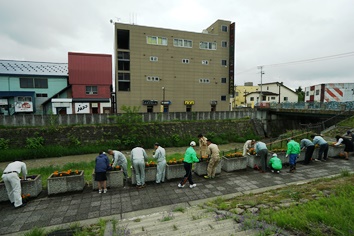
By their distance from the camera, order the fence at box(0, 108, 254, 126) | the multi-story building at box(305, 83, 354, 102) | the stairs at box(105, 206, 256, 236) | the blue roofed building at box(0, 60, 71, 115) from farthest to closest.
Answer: the blue roofed building at box(0, 60, 71, 115), the multi-story building at box(305, 83, 354, 102), the fence at box(0, 108, 254, 126), the stairs at box(105, 206, 256, 236)

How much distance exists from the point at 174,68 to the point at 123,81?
1001 centimetres

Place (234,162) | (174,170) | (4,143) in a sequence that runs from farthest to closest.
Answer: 1. (4,143)
2. (234,162)
3. (174,170)

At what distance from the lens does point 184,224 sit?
4.50m

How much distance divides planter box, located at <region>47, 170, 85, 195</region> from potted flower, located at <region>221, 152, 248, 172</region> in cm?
660

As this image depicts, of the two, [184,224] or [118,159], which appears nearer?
[184,224]

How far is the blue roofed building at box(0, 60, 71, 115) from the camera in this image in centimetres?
2652

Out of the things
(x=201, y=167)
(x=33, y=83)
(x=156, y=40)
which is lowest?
(x=201, y=167)

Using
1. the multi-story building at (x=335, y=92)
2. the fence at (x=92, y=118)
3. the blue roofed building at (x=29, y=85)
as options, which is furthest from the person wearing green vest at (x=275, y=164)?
the blue roofed building at (x=29, y=85)

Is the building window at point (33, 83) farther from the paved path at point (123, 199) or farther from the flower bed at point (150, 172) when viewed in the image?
the flower bed at point (150, 172)

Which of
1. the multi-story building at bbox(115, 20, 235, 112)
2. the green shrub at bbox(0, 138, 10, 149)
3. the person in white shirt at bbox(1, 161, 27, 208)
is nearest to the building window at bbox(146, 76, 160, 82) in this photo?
the multi-story building at bbox(115, 20, 235, 112)

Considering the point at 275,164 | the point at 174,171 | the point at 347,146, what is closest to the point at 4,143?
the point at 174,171

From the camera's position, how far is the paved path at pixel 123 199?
5.43 meters

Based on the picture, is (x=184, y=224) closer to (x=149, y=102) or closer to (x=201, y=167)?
(x=201, y=167)

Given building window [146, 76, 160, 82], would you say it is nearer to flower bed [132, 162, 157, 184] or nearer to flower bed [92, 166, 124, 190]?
flower bed [132, 162, 157, 184]
